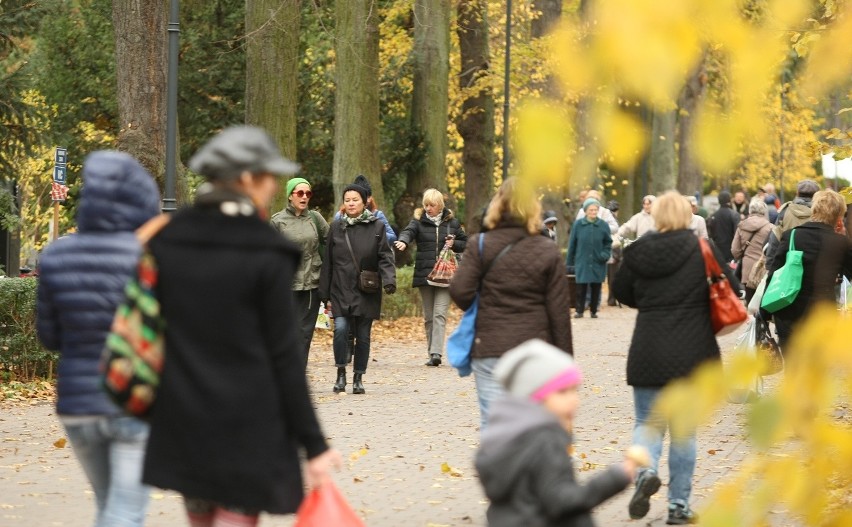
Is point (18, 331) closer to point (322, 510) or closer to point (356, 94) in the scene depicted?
point (356, 94)

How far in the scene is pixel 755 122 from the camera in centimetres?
344

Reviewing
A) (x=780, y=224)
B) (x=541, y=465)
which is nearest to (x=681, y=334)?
(x=541, y=465)

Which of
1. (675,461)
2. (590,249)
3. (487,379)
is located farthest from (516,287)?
(590,249)

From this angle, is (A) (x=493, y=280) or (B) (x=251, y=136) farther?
(A) (x=493, y=280)

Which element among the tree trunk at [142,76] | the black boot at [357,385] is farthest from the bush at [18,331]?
the black boot at [357,385]

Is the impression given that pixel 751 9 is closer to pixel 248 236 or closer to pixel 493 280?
pixel 248 236

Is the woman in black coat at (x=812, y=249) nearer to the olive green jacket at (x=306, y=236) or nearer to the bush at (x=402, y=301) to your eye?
the olive green jacket at (x=306, y=236)

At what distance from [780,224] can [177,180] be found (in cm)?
664

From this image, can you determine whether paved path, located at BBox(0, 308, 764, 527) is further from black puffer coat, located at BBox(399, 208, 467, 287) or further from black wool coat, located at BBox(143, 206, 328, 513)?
black wool coat, located at BBox(143, 206, 328, 513)

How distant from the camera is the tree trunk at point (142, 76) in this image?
52.1 feet

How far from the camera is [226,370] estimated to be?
166 inches

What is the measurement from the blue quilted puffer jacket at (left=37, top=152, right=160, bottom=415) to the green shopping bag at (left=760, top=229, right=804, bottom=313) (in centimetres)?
677

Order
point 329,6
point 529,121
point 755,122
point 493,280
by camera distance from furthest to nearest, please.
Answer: point 329,6
point 493,280
point 755,122
point 529,121

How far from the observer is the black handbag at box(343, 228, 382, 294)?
44.9ft
